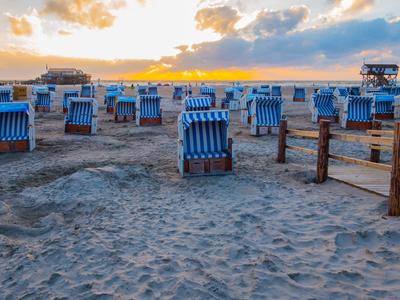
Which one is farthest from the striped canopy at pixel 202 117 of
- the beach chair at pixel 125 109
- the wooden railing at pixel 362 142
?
the beach chair at pixel 125 109

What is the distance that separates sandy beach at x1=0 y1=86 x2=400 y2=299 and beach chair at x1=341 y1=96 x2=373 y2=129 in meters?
8.07

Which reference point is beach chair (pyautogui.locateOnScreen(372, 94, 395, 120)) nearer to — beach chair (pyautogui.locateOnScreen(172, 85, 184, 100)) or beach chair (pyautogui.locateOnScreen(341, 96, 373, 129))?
beach chair (pyautogui.locateOnScreen(341, 96, 373, 129))

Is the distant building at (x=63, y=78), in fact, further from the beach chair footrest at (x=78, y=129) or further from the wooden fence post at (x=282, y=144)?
the wooden fence post at (x=282, y=144)

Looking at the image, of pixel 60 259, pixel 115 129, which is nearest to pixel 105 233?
pixel 60 259

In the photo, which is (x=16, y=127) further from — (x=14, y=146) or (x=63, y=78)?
(x=63, y=78)

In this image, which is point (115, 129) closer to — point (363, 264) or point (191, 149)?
point (191, 149)

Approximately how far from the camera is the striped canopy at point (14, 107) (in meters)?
10.1

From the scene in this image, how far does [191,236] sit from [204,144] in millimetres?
3654

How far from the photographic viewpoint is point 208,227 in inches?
207

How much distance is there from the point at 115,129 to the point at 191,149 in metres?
8.23

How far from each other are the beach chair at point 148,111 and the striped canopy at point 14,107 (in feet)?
21.4

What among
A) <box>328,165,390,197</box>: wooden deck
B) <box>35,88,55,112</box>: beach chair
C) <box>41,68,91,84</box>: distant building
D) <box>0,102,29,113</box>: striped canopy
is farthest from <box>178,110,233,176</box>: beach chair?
<box>41,68,91,84</box>: distant building

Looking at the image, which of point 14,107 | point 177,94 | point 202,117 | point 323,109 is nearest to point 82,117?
point 14,107

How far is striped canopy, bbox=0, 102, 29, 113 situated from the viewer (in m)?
10.1
